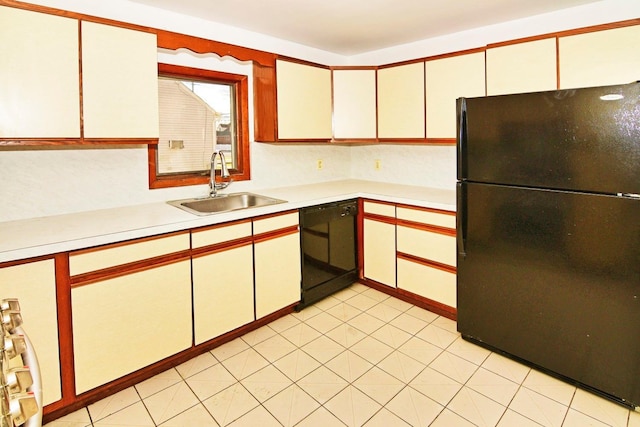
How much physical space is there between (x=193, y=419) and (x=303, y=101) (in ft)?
7.90

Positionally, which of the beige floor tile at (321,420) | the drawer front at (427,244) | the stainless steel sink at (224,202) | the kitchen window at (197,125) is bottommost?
the beige floor tile at (321,420)

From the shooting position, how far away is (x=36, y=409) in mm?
537

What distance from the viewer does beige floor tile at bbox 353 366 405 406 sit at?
1984mm

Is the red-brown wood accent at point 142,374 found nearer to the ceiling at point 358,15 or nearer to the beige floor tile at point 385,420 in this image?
the beige floor tile at point 385,420

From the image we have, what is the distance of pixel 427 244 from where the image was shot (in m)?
2.80

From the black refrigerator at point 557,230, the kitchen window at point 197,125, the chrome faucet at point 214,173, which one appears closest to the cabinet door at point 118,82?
the kitchen window at point 197,125

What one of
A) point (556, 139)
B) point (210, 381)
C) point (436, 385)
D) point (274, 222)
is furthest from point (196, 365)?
point (556, 139)

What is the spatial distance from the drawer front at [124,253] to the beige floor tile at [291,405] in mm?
957

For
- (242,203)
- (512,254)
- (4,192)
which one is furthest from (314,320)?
(4,192)

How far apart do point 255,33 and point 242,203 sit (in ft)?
4.51

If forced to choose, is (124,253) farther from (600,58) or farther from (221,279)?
(600,58)

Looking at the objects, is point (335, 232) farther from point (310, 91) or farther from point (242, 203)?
point (310, 91)

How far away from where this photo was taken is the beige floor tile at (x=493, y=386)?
1.96 meters

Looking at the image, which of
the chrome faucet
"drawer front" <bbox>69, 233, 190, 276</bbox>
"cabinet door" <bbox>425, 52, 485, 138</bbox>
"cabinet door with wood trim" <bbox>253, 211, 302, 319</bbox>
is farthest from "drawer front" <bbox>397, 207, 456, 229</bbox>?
"drawer front" <bbox>69, 233, 190, 276</bbox>
